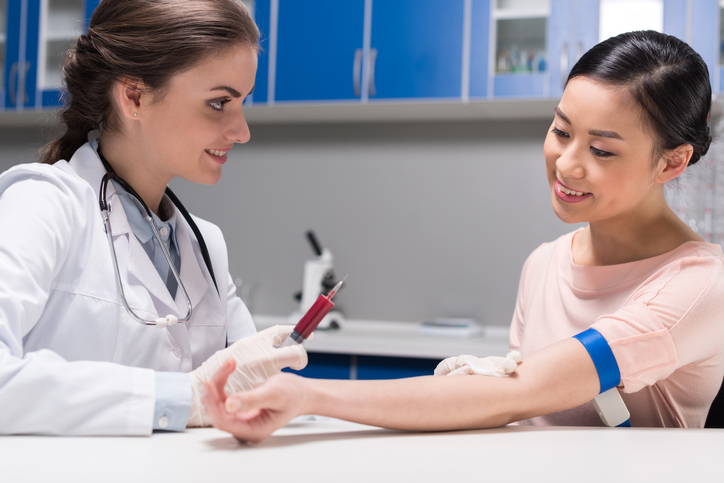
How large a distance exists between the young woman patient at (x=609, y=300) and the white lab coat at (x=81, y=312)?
0.17 metres

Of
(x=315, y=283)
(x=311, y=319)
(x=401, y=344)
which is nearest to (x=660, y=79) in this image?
(x=311, y=319)

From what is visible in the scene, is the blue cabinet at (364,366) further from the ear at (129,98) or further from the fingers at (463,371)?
the ear at (129,98)

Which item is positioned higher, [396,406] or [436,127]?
[436,127]

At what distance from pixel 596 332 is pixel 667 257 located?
28cm

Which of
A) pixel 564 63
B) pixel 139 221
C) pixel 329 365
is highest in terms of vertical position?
pixel 564 63

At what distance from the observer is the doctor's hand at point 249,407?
706 mm

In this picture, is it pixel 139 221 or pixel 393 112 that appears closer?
pixel 139 221

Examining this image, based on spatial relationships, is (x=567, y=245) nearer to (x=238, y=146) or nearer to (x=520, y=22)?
(x=520, y=22)

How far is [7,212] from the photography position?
94cm

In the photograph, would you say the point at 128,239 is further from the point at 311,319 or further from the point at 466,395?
the point at 466,395

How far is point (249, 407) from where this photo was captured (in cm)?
70

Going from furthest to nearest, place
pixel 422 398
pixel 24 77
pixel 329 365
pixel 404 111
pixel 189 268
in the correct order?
pixel 24 77 → pixel 404 111 → pixel 329 365 → pixel 189 268 → pixel 422 398

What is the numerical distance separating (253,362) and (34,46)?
2.82m

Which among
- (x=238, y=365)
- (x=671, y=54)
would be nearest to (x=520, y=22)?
(x=671, y=54)
